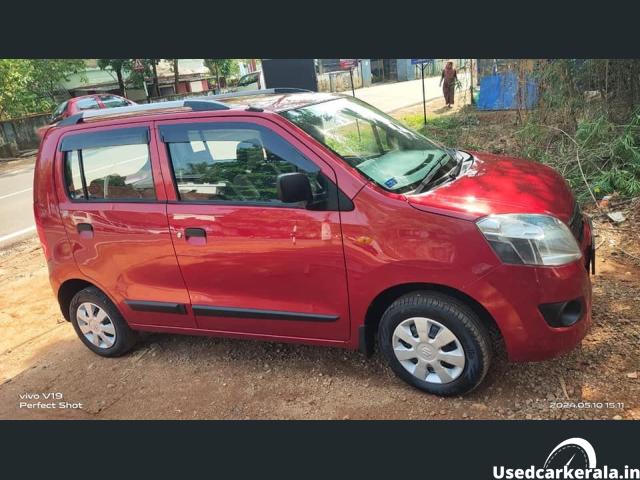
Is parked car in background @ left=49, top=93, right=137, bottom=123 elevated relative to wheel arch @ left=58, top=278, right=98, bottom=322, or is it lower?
elevated

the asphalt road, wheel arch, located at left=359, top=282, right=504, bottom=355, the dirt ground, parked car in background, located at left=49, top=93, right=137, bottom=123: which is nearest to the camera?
wheel arch, located at left=359, top=282, right=504, bottom=355

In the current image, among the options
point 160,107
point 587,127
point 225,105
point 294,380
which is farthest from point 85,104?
point 294,380

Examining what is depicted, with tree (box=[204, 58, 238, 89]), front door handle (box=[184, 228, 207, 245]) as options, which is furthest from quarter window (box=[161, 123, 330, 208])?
tree (box=[204, 58, 238, 89])

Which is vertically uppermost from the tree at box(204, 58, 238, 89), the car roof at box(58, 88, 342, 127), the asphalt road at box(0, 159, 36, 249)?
the tree at box(204, 58, 238, 89)

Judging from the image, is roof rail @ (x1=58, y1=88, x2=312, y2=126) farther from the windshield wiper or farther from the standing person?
the standing person

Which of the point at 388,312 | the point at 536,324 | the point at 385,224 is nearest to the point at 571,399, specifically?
the point at 536,324

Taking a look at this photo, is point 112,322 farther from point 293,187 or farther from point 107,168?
point 293,187

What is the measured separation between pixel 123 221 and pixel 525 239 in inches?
108

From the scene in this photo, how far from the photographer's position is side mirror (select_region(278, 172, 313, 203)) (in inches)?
119

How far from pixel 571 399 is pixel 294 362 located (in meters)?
1.89

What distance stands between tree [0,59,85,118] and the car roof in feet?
66.9

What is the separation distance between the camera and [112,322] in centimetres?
428

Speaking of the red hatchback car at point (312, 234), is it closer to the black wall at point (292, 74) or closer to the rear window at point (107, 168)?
the rear window at point (107, 168)

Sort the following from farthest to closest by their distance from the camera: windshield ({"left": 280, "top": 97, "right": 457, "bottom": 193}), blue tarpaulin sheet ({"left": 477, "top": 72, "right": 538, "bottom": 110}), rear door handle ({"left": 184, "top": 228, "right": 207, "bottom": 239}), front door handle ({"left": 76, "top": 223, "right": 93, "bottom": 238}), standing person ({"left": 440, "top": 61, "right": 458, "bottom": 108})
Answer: standing person ({"left": 440, "top": 61, "right": 458, "bottom": 108}) → blue tarpaulin sheet ({"left": 477, "top": 72, "right": 538, "bottom": 110}) → front door handle ({"left": 76, "top": 223, "right": 93, "bottom": 238}) → rear door handle ({"left": 184, "top": 228, "right": 207, "bottom": 239}) → windshield ({"left": 280, "top": 97, "right": 457, "bottom": 193})
